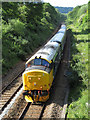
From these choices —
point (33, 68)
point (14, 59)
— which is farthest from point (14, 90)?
point (14, 59)

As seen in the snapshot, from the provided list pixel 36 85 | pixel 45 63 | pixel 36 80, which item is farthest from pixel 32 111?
pixel 45 63

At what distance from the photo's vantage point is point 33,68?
9.77 m

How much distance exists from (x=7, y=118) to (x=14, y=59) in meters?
10.9

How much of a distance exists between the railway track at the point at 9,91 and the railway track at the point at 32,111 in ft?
5.75

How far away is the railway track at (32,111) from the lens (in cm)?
860

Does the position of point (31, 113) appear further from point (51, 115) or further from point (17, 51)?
point (17, 51)

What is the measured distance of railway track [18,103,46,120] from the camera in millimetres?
8602

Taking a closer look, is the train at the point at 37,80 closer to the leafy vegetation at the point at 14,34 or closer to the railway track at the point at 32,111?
the railway track at the point at 32,111

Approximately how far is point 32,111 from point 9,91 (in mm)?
3725

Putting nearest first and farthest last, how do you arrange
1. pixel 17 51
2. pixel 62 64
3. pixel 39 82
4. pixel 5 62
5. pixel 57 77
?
pixel 39 82 < pixel 57 77 < pixel 5 62 < pixel 62 64 < pixel 17 51

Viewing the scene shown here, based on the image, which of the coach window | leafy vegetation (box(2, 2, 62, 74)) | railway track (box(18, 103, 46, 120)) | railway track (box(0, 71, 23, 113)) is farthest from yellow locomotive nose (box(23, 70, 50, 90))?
leafy vegetation (box(2, 2, 62, 74))

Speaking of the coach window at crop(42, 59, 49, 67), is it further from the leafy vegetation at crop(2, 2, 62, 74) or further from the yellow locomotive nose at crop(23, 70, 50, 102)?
the leafy vegetation at crop(2, 2, 62, 74)

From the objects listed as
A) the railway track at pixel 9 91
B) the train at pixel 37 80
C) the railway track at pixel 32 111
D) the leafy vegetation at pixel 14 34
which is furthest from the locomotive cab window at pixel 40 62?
the leafy vegetation at pixel 14 34

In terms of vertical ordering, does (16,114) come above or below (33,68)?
below
